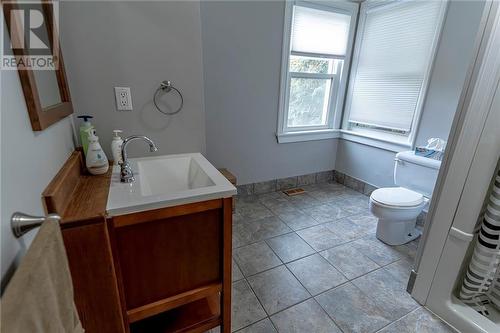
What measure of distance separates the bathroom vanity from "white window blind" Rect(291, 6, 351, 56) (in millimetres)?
2107

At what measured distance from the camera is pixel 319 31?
2.76 meters

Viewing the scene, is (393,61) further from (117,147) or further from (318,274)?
(117,147)

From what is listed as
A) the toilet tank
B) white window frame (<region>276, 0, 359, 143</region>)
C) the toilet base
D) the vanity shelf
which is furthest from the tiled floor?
white window frame (<region>276, 0, 359, 143</region>)

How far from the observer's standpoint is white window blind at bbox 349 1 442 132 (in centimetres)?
227

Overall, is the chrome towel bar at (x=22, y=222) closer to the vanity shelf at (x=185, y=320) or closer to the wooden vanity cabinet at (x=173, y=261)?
the wooden vanity cabinet at (x=173, y=261)

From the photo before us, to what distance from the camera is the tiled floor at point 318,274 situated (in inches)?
56.0

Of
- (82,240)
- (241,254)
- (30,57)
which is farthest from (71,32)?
(241,254)

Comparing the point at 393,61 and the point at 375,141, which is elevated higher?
the point at 393,61

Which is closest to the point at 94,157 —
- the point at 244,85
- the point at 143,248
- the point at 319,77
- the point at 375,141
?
the point at 143,248

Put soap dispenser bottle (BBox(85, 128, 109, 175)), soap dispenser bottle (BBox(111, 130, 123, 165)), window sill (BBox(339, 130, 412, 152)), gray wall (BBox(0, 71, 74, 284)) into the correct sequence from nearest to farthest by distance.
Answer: gray wall (BBox(0, 71, 74, 284))
soap dispenser bottle (BBox(85, 128, 109, 175))
soap dispenser bottle (BBox(111, 130, 123, 165))
window sill (BBox(339, 130, 412, 152))

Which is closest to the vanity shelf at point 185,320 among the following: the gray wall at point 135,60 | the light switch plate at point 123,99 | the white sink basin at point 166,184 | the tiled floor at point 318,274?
the tiled floor at point 318,274

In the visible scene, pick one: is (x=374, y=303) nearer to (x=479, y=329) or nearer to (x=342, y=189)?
(x=479, y=329)

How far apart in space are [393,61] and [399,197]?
58.1 inches

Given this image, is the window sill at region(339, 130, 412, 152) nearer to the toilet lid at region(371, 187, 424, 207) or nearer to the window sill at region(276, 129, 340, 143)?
the window sill at region(276, 129, 340, 143)
